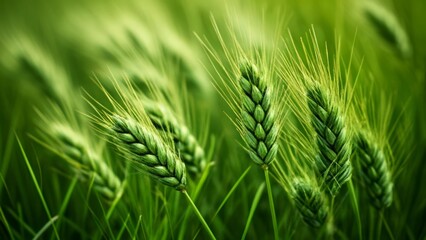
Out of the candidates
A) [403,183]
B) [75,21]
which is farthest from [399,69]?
[75,21]

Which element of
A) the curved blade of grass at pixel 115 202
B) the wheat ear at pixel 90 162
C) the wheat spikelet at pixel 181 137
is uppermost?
the wheat spikelet at pixel 181 137

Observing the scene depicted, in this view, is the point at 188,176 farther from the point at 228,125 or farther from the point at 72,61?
the point at 72,61

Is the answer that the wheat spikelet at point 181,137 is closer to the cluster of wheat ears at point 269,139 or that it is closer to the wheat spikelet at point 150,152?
the cluster of wheat ears at point 269,139

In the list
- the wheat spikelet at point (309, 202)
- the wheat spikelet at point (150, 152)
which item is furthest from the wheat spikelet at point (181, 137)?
the wheat spikelet at point (309, 202)

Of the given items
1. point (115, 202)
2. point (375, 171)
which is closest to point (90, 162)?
point (115, 202)

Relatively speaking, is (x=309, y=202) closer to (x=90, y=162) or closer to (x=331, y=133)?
(x=331, y=133)
